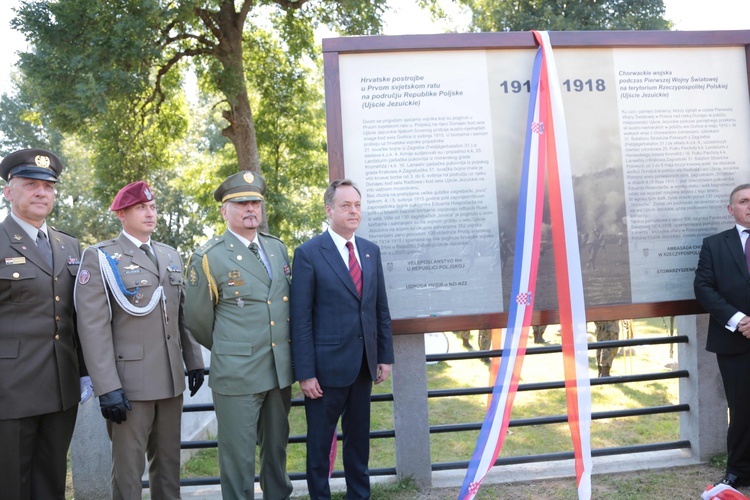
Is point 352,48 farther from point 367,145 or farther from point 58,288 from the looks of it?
point 58,288

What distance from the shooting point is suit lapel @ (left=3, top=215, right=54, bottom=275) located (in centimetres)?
299

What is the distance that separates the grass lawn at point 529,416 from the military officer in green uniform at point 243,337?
2049mm

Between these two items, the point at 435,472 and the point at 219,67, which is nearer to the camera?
the point at 435,472

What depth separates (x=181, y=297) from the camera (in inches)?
135

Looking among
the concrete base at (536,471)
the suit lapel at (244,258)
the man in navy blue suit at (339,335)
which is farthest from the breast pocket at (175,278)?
the concrete base at (536,471)

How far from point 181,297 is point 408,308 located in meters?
1.42

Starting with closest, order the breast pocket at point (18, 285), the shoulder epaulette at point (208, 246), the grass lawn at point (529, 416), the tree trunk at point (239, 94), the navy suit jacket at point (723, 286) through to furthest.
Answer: the breast pocket at point (18, 285) < the shoulder epaulette at point (208, 246) < the navy suit jacket at point (723, 286) < the grass lawn at point (529, 416) < the tree trunk at point (239, 94)

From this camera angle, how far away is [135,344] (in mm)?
3131

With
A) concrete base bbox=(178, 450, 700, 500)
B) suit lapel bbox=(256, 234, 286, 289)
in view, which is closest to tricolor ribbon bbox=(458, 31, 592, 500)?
concrete base bbox=(178, 450, 700, 500)

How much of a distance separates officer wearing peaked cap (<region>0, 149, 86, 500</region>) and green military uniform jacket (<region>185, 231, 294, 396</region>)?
64cm

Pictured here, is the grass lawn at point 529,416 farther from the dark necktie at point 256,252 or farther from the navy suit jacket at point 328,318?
the dark necktie at point 256,252

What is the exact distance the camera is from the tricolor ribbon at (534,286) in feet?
11.7

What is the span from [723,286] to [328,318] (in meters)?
2.59

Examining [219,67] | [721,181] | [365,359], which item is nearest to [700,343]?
[721,181]
